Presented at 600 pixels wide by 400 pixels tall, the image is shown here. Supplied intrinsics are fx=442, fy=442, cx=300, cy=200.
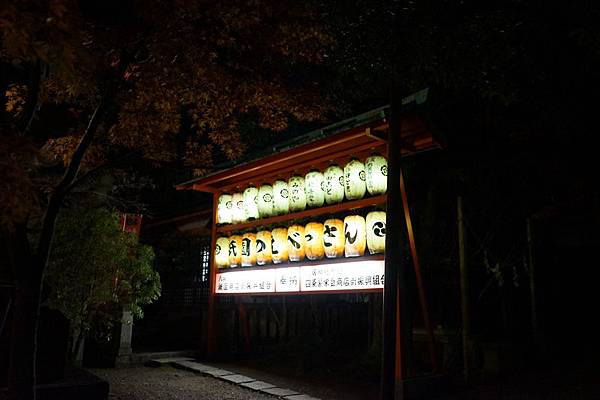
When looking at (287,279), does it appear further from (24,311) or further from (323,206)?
(24,311)

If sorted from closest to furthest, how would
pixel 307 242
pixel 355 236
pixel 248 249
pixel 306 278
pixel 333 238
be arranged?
pixel 355 236 < pixel 333 238 < pixel 307 242 < pixel 306 278 < pixel 248 249

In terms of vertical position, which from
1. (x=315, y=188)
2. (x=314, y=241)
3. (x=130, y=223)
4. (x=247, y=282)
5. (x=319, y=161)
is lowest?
(x=247, y=282)

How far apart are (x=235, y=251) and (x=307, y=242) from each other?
3.91m

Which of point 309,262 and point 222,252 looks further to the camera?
point 222,252

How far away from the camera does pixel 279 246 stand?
1330 cm

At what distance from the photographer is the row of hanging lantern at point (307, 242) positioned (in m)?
10.8

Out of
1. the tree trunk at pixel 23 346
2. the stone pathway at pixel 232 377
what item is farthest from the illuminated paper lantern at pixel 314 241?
the tree trunk at pixel 23 346

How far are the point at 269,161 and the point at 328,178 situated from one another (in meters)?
2.51

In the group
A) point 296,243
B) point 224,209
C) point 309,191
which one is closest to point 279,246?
point 296,243

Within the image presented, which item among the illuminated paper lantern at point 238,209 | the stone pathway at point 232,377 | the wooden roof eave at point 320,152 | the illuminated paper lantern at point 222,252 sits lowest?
the stone pathway at point 232,377

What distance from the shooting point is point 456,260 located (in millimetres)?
13906

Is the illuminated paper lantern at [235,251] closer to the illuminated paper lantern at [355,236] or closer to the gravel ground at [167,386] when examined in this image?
the gravel ground at [167,386]

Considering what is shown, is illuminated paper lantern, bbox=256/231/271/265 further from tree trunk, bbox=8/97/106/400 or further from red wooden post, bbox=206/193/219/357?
tree trunk, bbox=8/97/106/400

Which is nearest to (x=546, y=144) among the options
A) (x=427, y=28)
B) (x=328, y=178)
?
(x=427, y=28)
